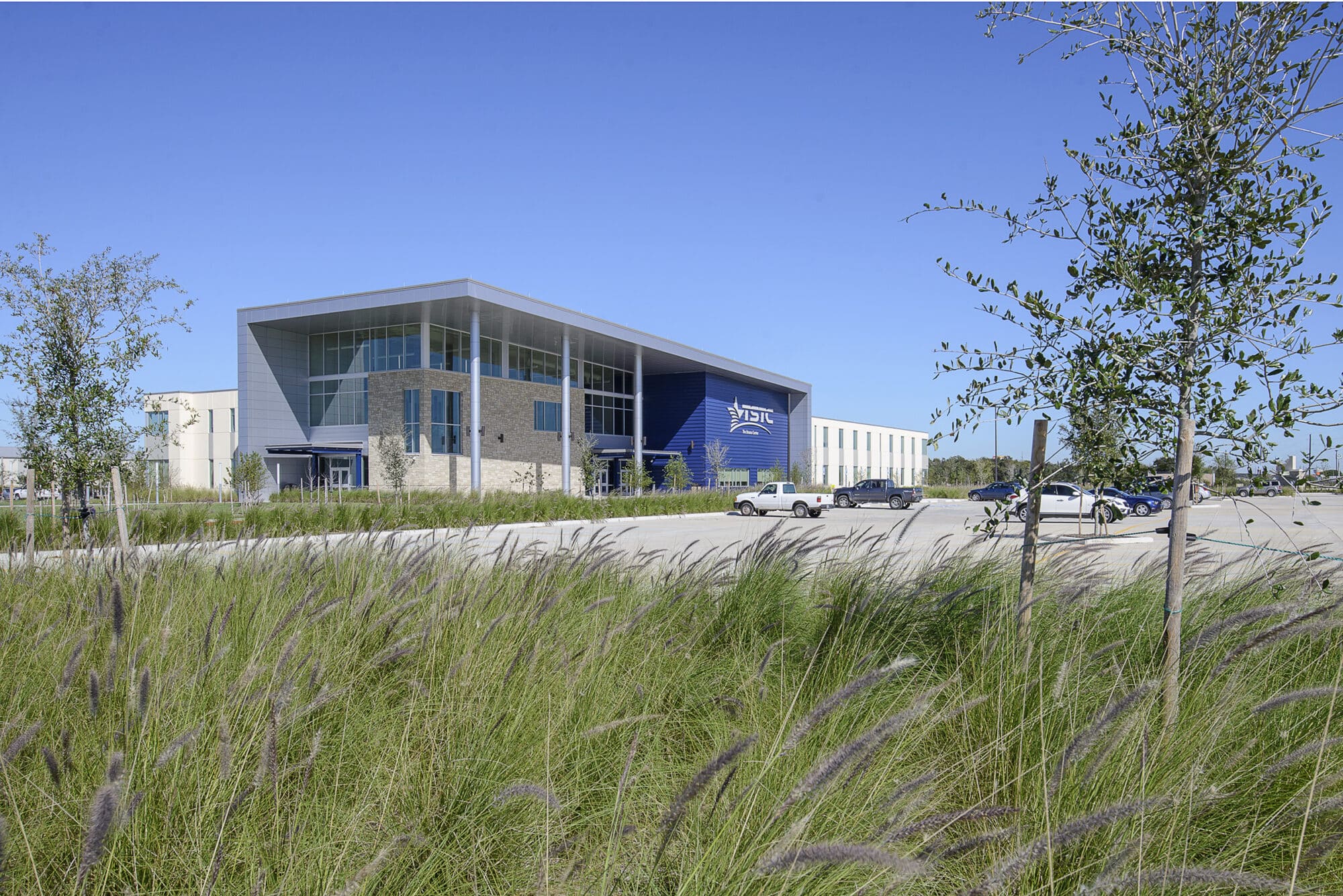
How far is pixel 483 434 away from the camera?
143 ft

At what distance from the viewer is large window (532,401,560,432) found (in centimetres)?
4834

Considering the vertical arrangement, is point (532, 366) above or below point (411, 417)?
above

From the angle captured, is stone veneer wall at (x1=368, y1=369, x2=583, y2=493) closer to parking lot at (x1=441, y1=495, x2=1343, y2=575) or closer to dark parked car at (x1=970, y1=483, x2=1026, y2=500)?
parking lot at (x1=441, y1=495, x2=1343, y2=575)

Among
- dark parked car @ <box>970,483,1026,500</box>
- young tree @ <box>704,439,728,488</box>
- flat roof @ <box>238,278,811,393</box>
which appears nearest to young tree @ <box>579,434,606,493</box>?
flat roof @ <box>238,278,811,393</box>

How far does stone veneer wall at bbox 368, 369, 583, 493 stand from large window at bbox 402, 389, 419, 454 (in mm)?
190

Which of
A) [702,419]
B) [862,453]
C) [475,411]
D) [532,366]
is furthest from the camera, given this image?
[862,453]

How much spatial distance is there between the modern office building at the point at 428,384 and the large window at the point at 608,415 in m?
1.72

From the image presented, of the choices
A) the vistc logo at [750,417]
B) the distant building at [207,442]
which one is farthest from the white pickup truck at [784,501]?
the distant building at [207,442]

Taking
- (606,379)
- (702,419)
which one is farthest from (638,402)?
(702,419)

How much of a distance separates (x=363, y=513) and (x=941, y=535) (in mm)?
14570

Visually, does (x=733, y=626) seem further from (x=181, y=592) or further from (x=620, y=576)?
(x=181, y=592)

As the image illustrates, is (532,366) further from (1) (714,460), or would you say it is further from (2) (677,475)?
(1) (714,460)

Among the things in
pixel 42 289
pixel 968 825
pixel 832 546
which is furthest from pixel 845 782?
pixel 42 289

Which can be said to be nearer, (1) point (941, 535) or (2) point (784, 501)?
(1) point (941, 535)
